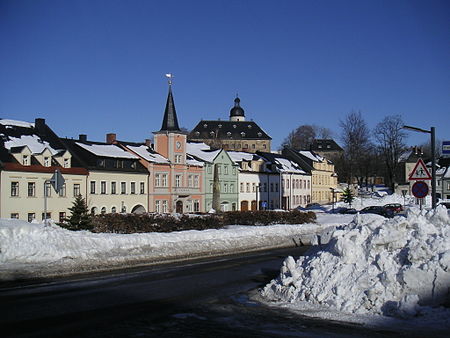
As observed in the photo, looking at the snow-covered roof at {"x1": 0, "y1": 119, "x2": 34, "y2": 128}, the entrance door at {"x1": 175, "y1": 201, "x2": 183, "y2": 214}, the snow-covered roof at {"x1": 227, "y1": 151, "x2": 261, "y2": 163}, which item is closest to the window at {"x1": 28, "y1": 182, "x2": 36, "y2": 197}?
the snow-covered roof at {"x1": 0, "y1": 119, "x2": 34, "y2": 128}

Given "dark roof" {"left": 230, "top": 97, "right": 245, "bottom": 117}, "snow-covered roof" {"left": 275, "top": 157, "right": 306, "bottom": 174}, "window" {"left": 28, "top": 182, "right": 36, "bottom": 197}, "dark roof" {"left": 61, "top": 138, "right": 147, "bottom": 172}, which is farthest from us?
"dark roof" {"left": 230, "top": 97, "right": 245, "bottom": 117}

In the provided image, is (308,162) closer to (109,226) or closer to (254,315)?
(109,226)

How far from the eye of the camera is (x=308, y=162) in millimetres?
91000

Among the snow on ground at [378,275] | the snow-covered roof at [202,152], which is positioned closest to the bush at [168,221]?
the snow on ground at [378,275]

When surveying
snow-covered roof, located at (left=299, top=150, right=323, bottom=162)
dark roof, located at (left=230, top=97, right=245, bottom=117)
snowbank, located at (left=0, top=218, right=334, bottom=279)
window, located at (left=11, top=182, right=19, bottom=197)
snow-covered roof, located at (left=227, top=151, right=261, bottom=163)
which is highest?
dark roof, located at (left=230, top=97, right=245, bottom=117)

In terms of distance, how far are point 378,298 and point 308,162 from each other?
80.4 metres

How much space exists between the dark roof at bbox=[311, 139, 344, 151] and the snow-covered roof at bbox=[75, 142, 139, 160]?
8293 centimetres

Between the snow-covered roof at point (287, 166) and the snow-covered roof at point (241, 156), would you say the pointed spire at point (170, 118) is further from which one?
the snow-covered roof at point (287, 166)

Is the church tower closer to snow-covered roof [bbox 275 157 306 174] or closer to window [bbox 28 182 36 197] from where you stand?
window [bbox 28 182 36 197]

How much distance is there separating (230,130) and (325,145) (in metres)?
24.6

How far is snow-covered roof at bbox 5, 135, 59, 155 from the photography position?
152 feet

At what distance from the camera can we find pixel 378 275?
11.9 m


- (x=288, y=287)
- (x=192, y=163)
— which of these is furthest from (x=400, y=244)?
(x=192, y=163)

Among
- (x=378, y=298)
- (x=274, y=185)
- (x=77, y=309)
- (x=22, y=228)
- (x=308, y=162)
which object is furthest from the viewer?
(x=308, y=162)
